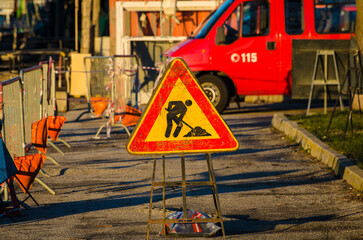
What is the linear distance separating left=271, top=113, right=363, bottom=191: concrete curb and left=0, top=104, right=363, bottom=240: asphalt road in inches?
4.8

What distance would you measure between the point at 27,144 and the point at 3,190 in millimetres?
1217

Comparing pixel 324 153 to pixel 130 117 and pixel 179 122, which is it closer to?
pixel 130 117

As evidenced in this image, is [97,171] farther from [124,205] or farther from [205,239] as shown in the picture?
[205,239]

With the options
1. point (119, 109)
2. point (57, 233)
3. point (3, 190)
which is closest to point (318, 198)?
point (57, 233)

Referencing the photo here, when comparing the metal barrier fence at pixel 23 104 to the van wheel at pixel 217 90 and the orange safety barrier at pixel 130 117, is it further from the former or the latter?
the van wheel at pixel 217 90

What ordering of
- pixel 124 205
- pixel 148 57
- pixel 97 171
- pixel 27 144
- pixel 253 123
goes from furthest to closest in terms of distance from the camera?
1. pixel 148 57
2. pixel 253 123
3. pixel 97 171
4. pixel 27 144
5. pixel 124 205

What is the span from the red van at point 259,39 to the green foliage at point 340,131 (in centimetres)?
200

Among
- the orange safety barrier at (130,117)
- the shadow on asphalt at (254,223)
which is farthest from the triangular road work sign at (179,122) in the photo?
the orange safety barrier at (130,117)

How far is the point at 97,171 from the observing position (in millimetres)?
9812

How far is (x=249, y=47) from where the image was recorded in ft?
54.1

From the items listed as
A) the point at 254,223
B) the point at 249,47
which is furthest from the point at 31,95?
the point at 249,47

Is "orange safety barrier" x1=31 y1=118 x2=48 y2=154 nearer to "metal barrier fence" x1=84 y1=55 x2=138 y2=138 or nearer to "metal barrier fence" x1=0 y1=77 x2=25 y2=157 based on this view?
"metal barrier fence" x1=0 y1=77 x2=25 y2=157

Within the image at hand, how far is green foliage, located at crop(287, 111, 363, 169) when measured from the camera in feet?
32.8

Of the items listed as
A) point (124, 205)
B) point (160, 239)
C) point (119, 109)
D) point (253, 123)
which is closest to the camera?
point (160, 239)
